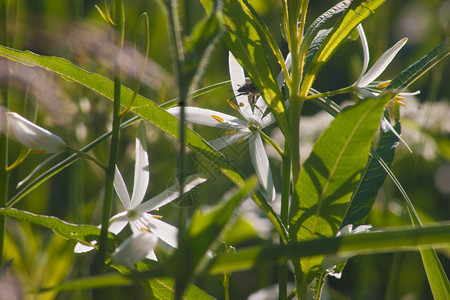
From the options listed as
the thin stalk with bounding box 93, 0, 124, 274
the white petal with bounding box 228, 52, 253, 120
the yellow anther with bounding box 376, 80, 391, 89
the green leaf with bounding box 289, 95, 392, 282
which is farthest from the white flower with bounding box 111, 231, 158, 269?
the yellow anther with bounding box 376, 80, 391, 89

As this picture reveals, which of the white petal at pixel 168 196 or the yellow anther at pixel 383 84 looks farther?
the yellow anther at pixel 383 84

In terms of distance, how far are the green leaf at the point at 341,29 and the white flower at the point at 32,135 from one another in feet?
0.87

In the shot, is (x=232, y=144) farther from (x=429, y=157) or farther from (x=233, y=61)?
(x=429, y=157)

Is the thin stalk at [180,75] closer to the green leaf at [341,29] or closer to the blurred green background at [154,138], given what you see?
the blurred green background at [154,138]

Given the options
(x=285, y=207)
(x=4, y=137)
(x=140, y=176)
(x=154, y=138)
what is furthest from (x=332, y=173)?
(x=154, y=138)

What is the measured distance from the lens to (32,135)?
420mm

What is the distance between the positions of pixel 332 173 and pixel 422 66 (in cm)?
19

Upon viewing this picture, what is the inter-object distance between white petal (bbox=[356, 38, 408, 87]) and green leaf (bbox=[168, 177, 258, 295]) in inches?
13.0

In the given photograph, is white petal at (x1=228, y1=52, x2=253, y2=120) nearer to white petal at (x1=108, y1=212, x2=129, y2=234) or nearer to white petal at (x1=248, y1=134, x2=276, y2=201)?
white petal at (x1=248, y1=134, x2=276, y2=201)

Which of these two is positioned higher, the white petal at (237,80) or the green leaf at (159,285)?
the white petal at (237,80)

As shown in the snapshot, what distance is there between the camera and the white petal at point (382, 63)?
0.55 meters

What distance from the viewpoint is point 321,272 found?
50cm

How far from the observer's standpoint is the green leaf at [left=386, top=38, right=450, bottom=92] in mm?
504

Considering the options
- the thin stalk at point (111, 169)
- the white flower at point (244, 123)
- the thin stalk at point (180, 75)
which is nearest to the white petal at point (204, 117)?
the white flower at point (244, 123)
